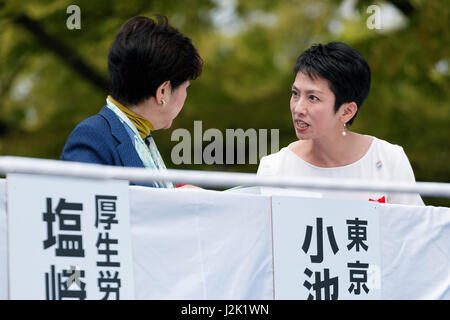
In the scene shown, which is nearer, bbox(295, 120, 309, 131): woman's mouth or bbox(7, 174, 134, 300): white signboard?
bbox(7, 174, 134, 300): white signboard

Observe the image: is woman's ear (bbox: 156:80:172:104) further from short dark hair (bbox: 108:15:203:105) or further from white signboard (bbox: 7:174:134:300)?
white signboard (bbox: 7:174:134:300)

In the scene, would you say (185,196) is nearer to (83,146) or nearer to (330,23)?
(83,146)

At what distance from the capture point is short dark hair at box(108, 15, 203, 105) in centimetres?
302

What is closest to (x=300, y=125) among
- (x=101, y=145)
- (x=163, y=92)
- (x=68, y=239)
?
(x=163, y=92)

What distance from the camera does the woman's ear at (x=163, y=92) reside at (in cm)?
309

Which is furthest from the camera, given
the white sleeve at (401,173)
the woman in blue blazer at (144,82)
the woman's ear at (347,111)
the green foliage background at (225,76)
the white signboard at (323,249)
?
the green foliage background at (225,76)

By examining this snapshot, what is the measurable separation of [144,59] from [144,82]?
92 mm

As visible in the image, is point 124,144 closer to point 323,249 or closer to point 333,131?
point 323,249

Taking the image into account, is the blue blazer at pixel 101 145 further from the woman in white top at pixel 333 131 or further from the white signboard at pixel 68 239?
the woman in white top at pixel 333 131

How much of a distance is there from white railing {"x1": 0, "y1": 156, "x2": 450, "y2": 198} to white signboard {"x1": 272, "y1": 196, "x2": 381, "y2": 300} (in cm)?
16

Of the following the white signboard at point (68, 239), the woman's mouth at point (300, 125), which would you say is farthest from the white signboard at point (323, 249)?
the woman's mouth at point (300, 125)

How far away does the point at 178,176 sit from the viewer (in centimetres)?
235

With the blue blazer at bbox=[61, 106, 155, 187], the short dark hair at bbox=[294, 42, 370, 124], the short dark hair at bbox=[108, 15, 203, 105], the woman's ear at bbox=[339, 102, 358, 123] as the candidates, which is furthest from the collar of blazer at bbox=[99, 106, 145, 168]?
the woman's ear at bbox=[339, 102, 358, 123]
